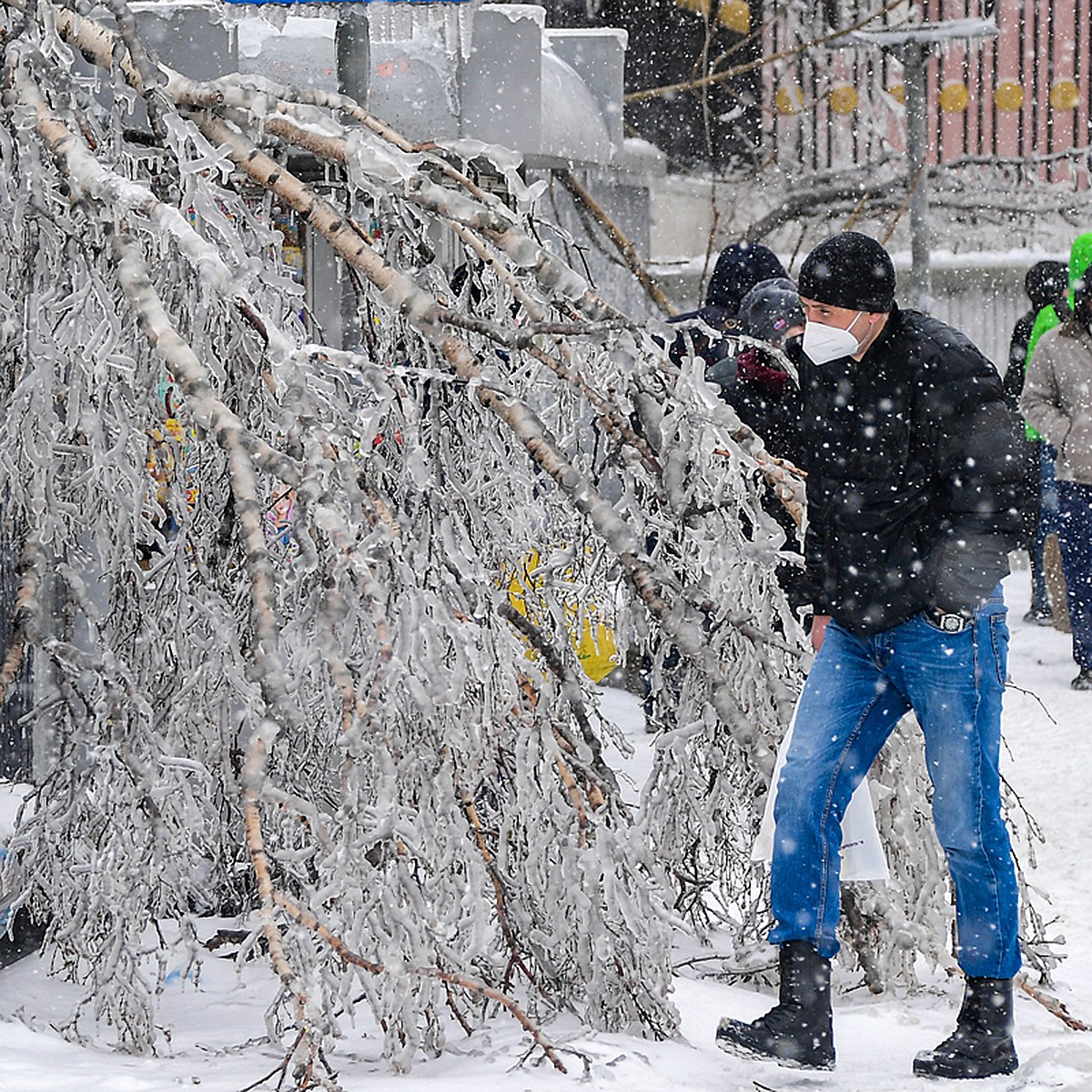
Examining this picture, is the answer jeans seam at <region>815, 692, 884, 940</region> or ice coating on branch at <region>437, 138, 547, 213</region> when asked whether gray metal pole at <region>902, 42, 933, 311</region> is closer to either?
ice coating on branch at <region>437, 138, 547, 213</region>

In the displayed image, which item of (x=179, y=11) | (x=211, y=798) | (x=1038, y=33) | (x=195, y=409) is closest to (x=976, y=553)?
(x=195, y=409)

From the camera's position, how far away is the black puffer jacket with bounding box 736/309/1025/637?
3.39 metres

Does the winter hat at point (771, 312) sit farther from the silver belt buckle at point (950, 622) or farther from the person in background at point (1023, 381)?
the person in background at point (1023, 381)

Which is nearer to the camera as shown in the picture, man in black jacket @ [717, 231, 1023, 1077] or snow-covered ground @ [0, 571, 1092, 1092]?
snow-covered ground @ [0, 571, 1092, 1092]

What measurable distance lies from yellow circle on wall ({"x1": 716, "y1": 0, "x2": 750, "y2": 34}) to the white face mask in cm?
978

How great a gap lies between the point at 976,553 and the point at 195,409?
1.56 m

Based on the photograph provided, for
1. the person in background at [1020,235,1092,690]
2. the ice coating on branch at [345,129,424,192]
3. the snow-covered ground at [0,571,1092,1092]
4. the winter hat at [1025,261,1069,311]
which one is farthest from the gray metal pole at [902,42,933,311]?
the ice coating on branch at [345,129,424,192]

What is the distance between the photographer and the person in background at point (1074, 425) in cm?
825

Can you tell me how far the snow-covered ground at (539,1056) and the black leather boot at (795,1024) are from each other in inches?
2.3

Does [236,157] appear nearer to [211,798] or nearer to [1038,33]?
[211,798]

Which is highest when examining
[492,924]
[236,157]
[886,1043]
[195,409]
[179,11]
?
[179,11]

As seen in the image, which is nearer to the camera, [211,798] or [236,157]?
[236,157]

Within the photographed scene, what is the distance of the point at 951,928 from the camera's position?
165 inches

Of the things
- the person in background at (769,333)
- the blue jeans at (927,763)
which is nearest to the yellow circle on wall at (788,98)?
the person in background at (769,333)
